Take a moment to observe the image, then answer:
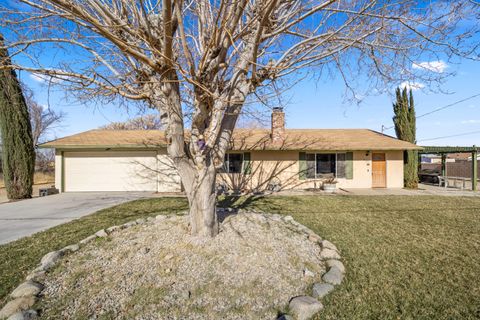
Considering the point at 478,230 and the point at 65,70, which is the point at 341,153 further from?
the point at 65,70

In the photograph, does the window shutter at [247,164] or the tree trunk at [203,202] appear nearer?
the tree trunk at [203,202]

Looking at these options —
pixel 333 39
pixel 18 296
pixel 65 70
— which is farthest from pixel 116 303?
pixel 333 39

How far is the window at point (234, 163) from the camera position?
1170 cm

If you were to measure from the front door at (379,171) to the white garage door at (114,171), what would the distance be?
35.7ft

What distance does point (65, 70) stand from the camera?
3.32 m

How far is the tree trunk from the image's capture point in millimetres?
3768

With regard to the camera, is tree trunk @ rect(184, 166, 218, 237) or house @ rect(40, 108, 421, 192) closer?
tree trunk @ rect(184, 166, 218, 237)

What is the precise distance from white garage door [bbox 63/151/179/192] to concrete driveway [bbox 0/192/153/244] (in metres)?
1.93

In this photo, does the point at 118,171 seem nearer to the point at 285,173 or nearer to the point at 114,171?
the point at 114,171

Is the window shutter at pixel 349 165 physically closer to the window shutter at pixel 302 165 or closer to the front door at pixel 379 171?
the front door at pixel 379 171

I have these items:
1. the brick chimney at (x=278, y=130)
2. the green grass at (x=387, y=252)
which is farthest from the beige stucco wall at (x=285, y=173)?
the green grass at (x=387, y=252)

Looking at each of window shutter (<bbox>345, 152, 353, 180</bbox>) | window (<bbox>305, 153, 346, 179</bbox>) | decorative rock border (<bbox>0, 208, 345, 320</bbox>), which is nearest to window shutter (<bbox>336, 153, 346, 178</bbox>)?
window (<bbox>305, 153, 346, 179</bbox>)

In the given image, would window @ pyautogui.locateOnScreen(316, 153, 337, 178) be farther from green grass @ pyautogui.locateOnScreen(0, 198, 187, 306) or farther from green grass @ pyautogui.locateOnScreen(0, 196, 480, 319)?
green grass @ pyautogui.locateOnScreen(0, 198, 187, 306)

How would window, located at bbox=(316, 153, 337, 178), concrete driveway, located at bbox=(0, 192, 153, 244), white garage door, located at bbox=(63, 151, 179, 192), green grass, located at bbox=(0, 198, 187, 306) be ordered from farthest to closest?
window, located at bbox=(316, 153, 337, 178)
white garage door, located at bbox=(63, 151, 179, 192)
concrete driveway, located at bbox=(0, 192, 153, 244)
green grass, located at bbox=(0, 198, 187, 306)
